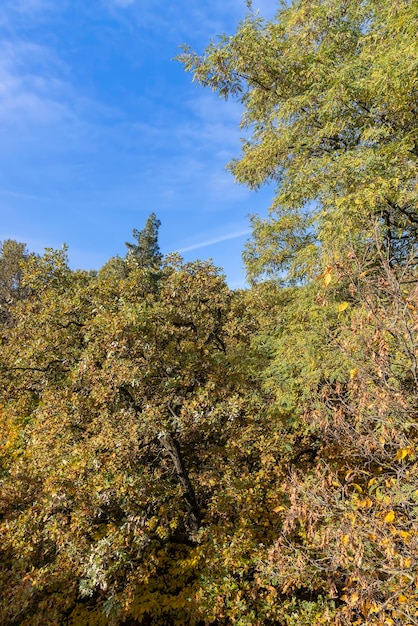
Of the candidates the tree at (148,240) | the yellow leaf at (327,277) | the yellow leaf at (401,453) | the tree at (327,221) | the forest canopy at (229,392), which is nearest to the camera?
the yellow leaf at (327,277)

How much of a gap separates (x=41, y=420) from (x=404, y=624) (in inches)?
260

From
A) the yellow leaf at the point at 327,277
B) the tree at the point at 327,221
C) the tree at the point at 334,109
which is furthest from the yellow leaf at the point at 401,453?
the tree at the point at 334,109

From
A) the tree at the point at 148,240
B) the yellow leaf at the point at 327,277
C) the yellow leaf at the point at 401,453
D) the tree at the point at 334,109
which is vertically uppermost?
the tree at the point at 148,240

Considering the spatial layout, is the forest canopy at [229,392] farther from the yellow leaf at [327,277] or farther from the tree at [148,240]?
the tree at [148,240]

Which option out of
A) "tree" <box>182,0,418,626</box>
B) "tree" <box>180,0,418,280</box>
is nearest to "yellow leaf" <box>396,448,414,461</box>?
"tree" <box>182,0,418,626</box>

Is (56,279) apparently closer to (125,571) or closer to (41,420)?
(41,420)

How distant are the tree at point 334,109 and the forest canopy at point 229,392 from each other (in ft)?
0.15

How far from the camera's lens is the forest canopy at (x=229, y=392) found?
18.9ft

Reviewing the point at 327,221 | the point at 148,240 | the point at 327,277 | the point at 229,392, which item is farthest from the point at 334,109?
the point at 148,240

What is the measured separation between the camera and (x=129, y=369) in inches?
242

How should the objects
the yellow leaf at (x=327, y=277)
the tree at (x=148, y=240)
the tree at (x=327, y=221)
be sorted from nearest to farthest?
the yellow leaf at (x=327, y=277) → the tree at (x=327, y=221) → the tree at (x=148, y=240)

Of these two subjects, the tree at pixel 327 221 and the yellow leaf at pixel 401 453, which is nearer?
the yellow leaf at pixel 401 453

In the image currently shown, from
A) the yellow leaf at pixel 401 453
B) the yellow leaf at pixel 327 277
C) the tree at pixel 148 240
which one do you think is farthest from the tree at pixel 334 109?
the tree at pixel 148 240

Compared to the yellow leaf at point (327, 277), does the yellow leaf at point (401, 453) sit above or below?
below
